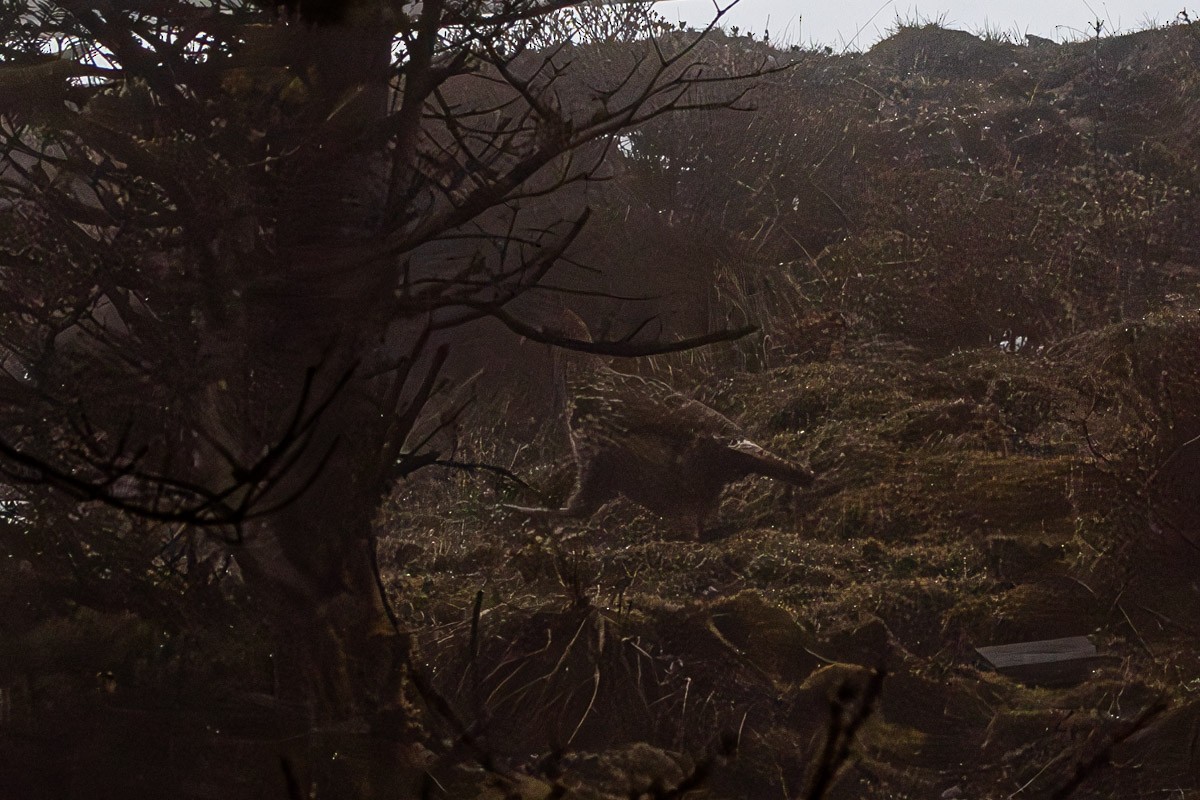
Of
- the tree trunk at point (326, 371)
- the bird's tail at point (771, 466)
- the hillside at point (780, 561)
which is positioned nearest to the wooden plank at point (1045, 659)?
the hillside at point (780, 561)

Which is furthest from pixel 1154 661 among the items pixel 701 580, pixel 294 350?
pixel 294 350

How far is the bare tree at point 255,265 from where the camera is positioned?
2459mm

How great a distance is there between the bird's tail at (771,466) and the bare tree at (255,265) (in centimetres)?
237

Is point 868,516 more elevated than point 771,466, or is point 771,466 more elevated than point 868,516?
point 771,466

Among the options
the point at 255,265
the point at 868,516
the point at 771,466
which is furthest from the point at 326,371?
the point at 868,516

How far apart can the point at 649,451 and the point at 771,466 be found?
54 centimetres

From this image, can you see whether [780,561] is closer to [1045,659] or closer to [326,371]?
[1045,659]

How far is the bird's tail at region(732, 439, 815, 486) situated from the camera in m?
4.80

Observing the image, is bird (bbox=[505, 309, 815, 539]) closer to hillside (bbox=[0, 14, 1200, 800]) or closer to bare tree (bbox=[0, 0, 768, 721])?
hillside (bbox=[0, 14, 1200, 800])

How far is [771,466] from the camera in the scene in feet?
16.0

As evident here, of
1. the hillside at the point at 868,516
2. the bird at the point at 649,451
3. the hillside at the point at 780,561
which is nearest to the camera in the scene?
the hillside at the point at 780,561

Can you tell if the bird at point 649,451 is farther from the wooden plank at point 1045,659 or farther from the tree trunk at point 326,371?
the tree trunk at point 326,371

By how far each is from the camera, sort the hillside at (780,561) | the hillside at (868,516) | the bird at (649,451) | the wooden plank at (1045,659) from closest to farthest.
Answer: the hillside at (780,561)
the hillside at (868,516)
the wooden plank at (1045,659)
the bird at (649,451)

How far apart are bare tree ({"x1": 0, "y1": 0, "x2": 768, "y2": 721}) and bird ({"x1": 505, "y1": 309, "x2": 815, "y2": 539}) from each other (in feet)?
7.08
